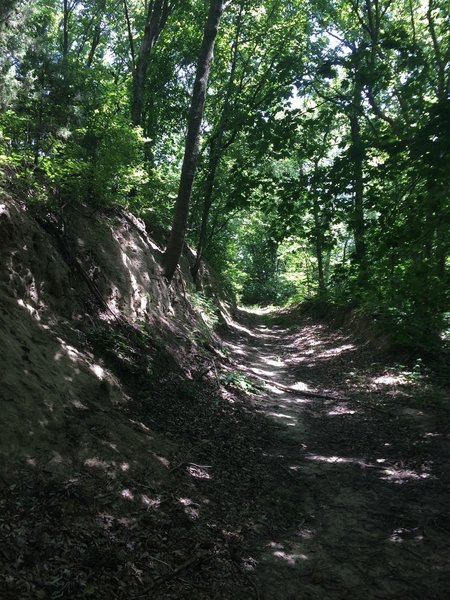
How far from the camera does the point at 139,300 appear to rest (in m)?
9.35

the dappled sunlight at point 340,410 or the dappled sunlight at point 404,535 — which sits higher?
the dappled sunlight at point 340,410

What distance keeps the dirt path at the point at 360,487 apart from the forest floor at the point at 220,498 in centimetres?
2

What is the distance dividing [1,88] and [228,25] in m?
13.0

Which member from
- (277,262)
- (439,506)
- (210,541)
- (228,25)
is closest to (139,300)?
(210,541)

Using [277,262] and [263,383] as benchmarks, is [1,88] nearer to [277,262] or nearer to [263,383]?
[263,383]

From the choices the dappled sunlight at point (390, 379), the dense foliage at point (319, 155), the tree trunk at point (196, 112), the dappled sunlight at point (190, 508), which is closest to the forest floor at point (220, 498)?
the dappled sunlight at point (190, 508)

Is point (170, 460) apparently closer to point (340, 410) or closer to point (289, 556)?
point (289, 556)

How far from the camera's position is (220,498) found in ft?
15.7

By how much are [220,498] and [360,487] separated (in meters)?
1.82

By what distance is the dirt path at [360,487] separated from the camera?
3.59 metres

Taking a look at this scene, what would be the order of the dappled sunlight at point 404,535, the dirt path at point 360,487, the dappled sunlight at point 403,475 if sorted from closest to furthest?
the dirt path at point 360,487 → the dappled sunlight at point 404,535 → the dappled sunlight at point 403,475

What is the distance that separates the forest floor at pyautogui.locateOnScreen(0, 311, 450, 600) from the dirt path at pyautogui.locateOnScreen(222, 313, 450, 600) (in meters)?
0.02

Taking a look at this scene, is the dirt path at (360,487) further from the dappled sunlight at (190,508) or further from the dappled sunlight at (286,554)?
the dappled sunlight at (190,508)

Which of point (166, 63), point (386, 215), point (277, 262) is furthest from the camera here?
point (277, 262)
